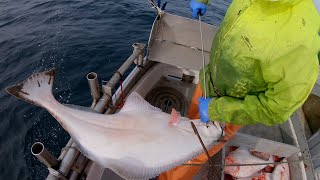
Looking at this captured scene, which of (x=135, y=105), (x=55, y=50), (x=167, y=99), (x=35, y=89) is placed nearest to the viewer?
(x=35, y=89)

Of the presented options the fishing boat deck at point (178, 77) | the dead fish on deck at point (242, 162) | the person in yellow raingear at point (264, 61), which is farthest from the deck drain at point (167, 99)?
the person in yellow raingear at point (264, 61)

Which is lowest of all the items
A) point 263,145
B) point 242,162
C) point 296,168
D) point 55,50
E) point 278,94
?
point 55,50

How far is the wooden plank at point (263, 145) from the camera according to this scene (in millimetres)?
3293

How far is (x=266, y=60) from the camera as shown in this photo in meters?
1.99

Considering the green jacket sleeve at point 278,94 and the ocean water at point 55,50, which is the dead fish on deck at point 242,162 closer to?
the green jacket sleeve at point 278,94

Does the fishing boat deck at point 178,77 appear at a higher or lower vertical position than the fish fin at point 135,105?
lower

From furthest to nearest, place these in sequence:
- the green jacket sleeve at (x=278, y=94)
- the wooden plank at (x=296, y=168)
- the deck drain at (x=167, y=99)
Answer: the deck drain at (x=167, y=99) < the wooden plank at (x=296, y=168) < the green jacket sleeve at (x=278, y=94)

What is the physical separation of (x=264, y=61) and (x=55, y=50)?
227 inches

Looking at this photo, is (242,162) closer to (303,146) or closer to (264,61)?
(303,146)

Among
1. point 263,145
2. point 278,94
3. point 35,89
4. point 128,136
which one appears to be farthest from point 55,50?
point 278,94

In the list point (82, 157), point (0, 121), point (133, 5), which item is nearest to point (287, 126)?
point (82, 157)

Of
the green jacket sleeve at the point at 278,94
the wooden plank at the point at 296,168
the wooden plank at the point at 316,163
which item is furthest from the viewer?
Result: the wooden plank at the point at 316,163

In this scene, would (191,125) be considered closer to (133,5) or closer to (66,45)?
(66,45)

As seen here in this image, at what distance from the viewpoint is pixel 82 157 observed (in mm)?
2633
